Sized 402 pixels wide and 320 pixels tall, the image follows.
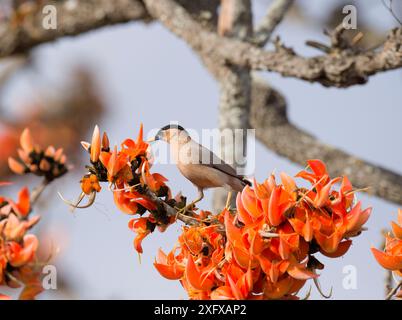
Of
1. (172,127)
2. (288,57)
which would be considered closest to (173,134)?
(172,127)

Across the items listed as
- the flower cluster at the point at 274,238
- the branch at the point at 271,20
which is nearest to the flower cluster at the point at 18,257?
the flower cluster at the point at 274,238

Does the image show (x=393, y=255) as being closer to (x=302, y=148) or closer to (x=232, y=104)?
(x=232, y=104)

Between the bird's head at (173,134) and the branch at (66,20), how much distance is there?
68.6 inches

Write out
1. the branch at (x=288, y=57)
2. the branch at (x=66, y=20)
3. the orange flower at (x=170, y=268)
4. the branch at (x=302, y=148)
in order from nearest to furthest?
the orange flower at (x=170, y=268)
the branch at (x=288, y=57)
the branch at (x=302, y=148)
the branch at (x=66, y=20)

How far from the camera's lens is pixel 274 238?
Result: 44.8 inches

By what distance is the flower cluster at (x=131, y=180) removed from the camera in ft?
4.04

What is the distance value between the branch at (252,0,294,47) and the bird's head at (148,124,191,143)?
121 cm

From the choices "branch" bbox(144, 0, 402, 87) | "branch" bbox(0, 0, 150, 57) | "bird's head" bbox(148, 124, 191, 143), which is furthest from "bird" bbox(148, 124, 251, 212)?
"branch" bbox(0, 0, 150, 57)

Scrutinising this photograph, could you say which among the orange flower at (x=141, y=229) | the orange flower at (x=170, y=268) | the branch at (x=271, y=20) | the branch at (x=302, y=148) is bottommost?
the branch at (x=302, y=148)

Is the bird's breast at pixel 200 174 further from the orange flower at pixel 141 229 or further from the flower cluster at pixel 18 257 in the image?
the flower cluster at pixel 18 257

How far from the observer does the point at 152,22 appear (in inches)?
127
